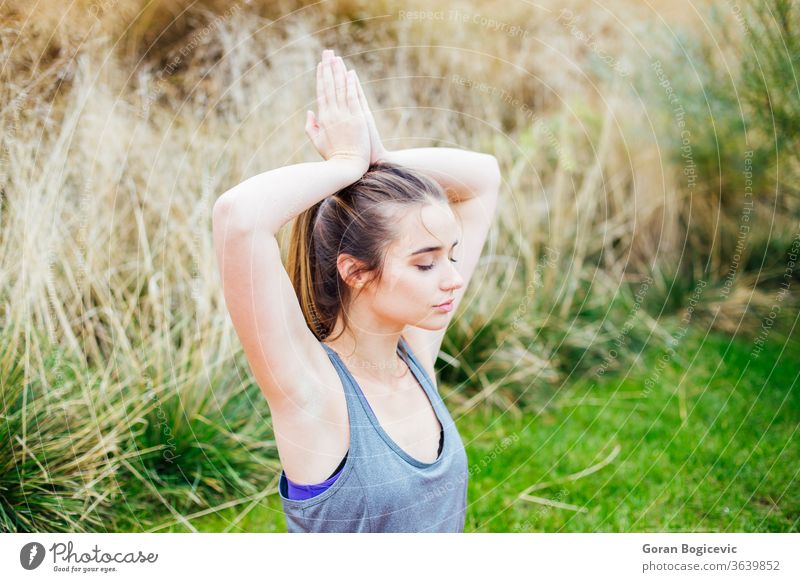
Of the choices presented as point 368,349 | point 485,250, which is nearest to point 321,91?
point 368,349

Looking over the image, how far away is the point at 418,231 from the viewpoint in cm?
149

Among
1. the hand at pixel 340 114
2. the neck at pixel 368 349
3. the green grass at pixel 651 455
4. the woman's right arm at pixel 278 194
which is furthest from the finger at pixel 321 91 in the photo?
the green grass at pixel 651 455

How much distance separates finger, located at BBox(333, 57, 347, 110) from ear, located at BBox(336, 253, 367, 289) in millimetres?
280

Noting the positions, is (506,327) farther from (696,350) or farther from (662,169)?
(662,169)

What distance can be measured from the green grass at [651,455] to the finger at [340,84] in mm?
1274

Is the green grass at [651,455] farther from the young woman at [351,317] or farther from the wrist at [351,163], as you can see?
the wrist at [351,163]

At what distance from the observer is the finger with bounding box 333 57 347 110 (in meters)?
1.49

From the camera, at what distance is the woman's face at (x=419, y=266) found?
1.49 meters

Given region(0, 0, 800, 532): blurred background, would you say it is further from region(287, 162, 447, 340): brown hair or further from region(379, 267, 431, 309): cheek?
region(379, 267, 431, 309): cheek

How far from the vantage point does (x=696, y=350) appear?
3379 millimetres

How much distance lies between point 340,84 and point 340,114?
6 centimetres

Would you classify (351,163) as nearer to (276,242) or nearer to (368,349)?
(276,242)

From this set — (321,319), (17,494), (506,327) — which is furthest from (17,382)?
(506,327)
